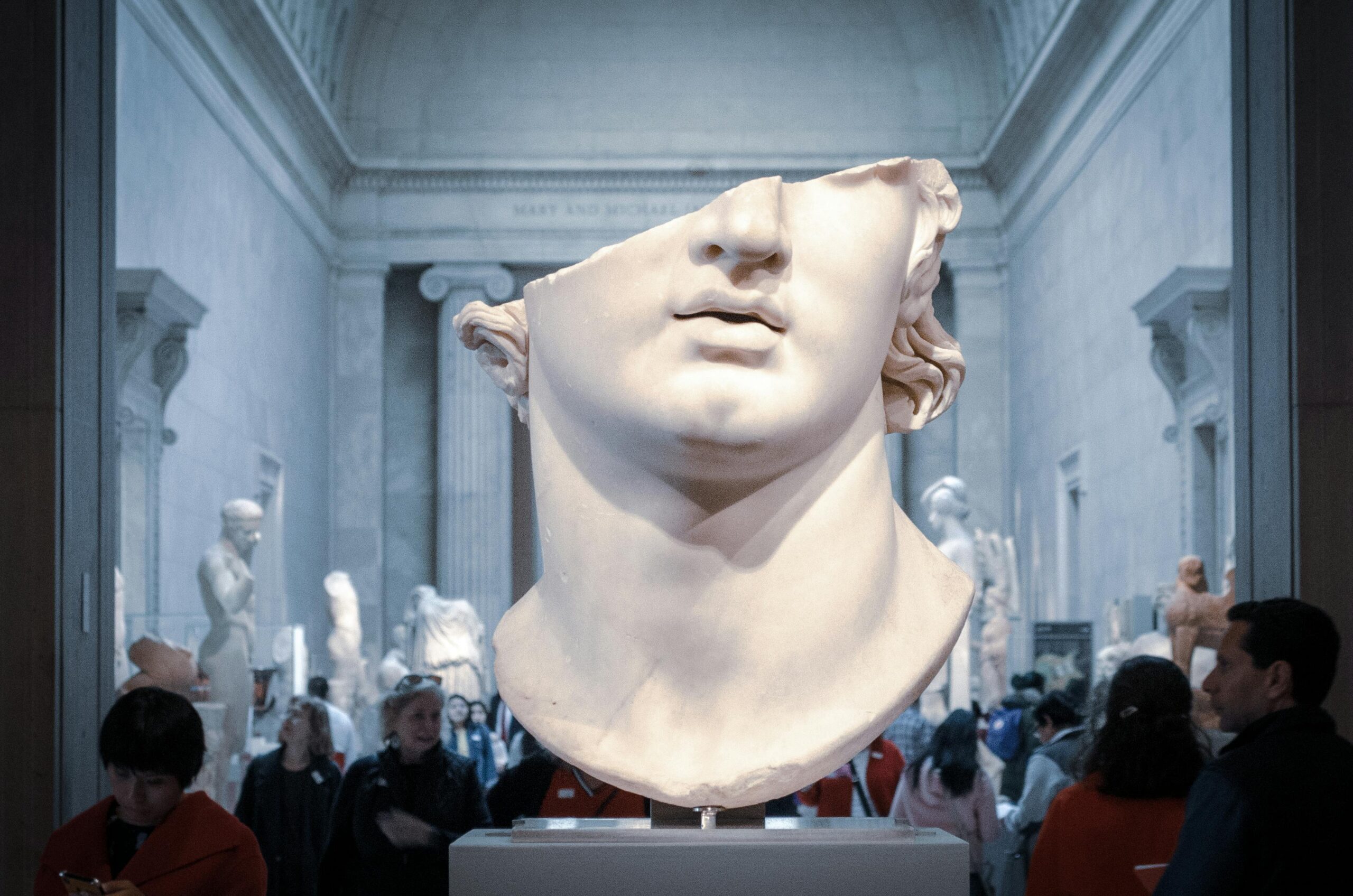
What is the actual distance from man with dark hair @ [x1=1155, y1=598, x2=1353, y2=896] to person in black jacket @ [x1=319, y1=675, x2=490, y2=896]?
86.7 inches

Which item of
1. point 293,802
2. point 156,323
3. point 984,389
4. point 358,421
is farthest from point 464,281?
point 293,802

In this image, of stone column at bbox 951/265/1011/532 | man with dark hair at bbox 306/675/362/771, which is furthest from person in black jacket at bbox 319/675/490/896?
stone column at bbox 951/265/1011/532

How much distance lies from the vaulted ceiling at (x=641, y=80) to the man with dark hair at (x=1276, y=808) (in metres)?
19.5

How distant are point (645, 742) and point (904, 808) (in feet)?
10.3

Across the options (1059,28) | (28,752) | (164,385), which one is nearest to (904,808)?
(28,752)

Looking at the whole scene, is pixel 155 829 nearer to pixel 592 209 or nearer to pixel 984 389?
pixel 984 389

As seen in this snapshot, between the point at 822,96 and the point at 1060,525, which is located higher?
the point at 822,96

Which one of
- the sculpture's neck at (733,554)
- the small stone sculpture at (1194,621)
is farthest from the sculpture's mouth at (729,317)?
the small stone sculpture at (1194,621)

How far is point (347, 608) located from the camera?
1691 centimetres

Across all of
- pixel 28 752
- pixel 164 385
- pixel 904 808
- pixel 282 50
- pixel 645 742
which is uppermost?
pixel 282 50

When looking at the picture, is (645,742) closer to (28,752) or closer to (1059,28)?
(28,752)

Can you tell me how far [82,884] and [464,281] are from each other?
63.4 feet

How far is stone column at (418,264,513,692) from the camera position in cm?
2112

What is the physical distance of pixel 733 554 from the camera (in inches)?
114
